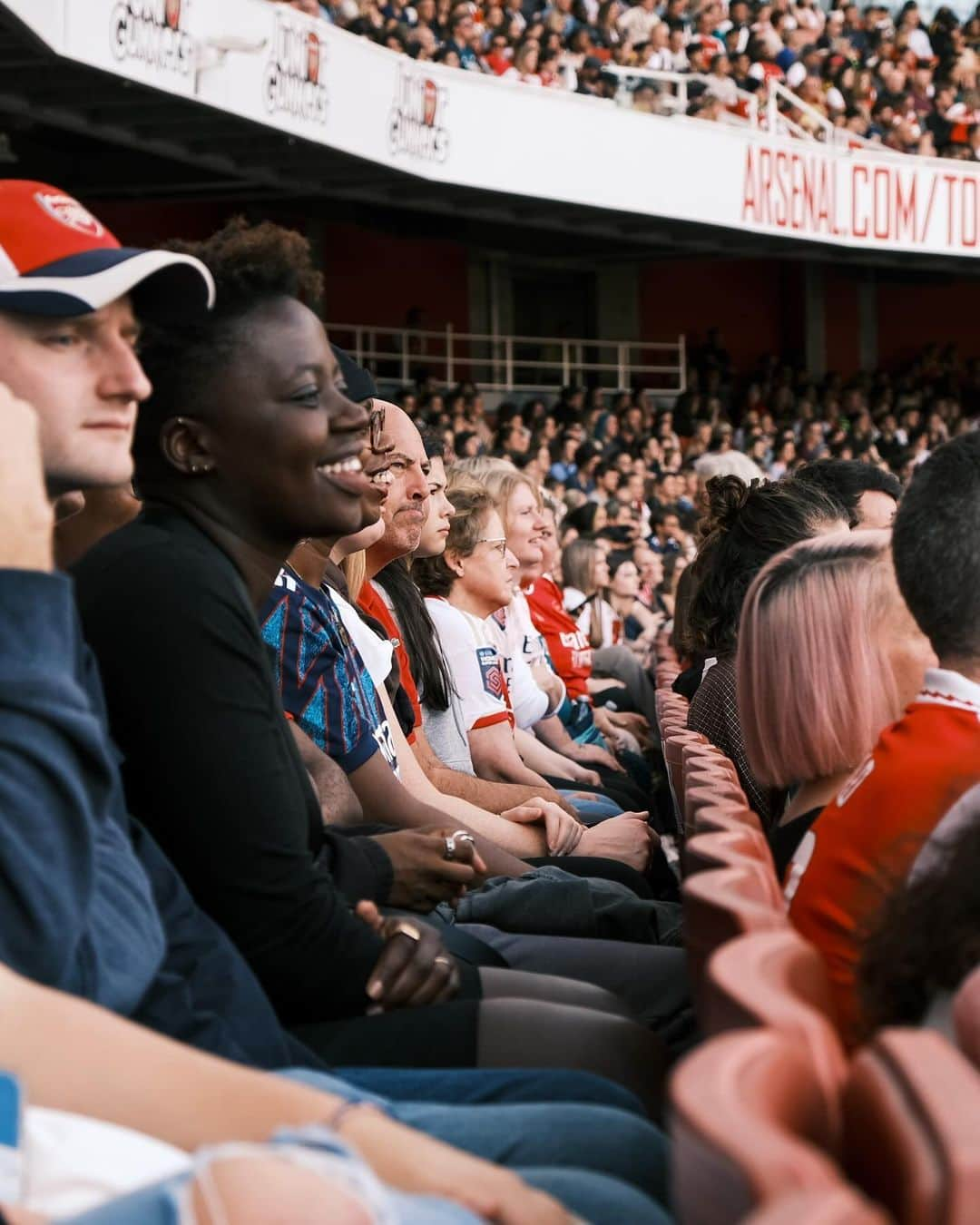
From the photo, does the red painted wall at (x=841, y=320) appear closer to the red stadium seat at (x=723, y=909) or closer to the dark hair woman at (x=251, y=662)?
the dark hair woman at (x=251, y=662)

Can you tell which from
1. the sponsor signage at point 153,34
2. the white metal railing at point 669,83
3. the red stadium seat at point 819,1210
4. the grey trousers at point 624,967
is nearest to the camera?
the red stadium seat at point 819,1210

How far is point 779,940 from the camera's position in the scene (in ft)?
4.50

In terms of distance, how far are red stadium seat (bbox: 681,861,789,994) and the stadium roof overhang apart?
29.2 ft

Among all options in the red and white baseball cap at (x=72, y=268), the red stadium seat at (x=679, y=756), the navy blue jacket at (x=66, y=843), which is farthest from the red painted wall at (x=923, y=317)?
the navy blue jacket at (x=66, y=843)

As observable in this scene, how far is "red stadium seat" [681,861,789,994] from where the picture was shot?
1521 mm

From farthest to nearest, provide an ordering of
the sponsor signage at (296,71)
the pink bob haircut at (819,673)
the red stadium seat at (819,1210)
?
the sponsor signage at (296,71)
the pink bob haircut at (819,673)
the red stadium seat at (819,1210)

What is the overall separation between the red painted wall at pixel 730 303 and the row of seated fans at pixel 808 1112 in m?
21.2

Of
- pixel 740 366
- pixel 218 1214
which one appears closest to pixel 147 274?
pixel 218 1214

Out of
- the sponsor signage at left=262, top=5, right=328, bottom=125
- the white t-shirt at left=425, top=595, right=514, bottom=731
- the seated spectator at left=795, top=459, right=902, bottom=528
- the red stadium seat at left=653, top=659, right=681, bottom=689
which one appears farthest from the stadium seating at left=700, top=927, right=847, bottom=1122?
the sponsor signage at left=262, top=5, right=328, bottom=125

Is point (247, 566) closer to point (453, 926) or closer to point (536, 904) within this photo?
point (453, 926)

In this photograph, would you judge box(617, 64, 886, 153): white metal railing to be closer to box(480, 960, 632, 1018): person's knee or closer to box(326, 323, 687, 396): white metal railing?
box(326, 323, 687, 396): white metal railing

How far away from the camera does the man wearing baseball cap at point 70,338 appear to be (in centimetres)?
174

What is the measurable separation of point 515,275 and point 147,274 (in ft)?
64.5

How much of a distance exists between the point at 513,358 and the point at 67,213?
61.5 ft
